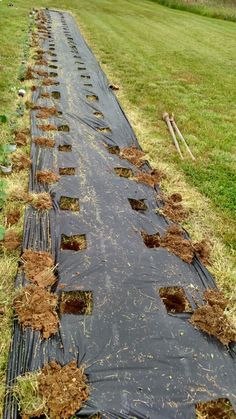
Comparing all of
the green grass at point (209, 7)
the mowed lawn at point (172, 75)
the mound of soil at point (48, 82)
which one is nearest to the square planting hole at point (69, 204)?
the mowed lawn at point (172, 75)

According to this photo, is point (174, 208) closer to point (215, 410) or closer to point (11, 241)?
point (11, 241)

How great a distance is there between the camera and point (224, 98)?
27.0 feet

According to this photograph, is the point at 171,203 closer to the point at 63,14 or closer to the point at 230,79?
the point at 230,79

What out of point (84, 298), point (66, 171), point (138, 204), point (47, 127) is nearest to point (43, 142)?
point (47, 127)

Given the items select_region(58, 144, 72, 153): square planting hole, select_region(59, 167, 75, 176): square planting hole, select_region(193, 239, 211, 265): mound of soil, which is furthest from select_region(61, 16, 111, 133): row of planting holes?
select_region(193, 239, 211, 265): mound of soil

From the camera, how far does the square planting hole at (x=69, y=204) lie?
393cm

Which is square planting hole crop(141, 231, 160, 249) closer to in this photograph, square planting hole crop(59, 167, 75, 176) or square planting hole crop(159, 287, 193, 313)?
square planting hole crop(159, 287, 193, 313)

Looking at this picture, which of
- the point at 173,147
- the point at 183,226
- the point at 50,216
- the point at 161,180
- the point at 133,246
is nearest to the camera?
the point at 133,246

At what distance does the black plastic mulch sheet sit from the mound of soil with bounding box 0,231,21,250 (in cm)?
12

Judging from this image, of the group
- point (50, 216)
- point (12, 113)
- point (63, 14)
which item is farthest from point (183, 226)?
point (63, 14)

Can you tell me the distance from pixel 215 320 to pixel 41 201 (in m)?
2.18

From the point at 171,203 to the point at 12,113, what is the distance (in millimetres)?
3316

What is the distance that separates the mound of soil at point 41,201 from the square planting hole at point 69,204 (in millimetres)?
141

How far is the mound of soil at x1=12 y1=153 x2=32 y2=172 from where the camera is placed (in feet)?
14.9
